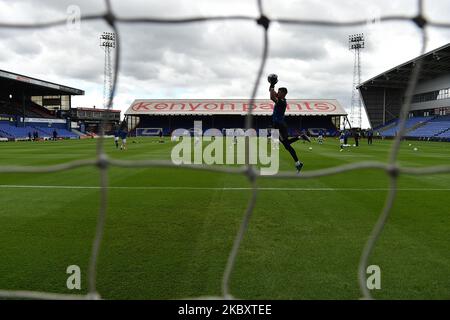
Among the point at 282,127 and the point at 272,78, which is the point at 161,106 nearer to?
the point at 282,127

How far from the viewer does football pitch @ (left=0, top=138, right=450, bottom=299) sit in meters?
3.22

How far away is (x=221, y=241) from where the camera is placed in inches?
174

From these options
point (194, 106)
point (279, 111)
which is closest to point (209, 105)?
point (194, 106)

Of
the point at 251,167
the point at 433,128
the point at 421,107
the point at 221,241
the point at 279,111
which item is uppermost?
the point at 421,107

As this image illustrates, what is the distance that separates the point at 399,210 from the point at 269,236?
8.63ft

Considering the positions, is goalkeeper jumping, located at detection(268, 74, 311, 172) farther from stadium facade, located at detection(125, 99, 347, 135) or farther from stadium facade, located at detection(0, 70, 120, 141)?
stadium facade, located at detection(0, 70, 120, 141)

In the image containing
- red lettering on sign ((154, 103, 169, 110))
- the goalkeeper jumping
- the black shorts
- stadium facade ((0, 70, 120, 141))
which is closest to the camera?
the goalkeeper jumping

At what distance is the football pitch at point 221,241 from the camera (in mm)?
→ 3225

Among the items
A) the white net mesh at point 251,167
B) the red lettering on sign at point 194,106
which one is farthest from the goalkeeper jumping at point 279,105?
the red lettering on sign at point 194,106

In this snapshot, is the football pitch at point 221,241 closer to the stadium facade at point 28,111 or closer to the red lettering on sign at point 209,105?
the stadium facade at point 28,111

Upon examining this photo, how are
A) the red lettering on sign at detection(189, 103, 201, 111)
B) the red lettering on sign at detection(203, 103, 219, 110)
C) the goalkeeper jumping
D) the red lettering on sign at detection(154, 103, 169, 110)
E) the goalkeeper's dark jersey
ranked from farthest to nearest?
the red lettering on sign at detection(154, 103, 169, 110) < the red lettering on sign at detection(203, 103, 219, 110) < the red lettering on sign at detection(189, 103, 201, 111) < the goalkeeper's dark jersey < the goalkeeper jumping

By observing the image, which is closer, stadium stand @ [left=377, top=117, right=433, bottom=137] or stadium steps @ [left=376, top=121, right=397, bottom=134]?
stadium stand @ [left=377, top=117, right=433, bottom=137]

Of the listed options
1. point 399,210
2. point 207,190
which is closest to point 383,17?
point 399,210

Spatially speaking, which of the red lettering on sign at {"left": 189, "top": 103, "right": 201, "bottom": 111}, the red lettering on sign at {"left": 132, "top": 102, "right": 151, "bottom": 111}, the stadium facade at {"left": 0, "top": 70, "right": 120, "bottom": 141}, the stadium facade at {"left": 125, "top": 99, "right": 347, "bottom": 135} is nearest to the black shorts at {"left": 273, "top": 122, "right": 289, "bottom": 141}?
the stadium facade at {"left": 125, "top": 99, "right": 347, "bottom": 135}
